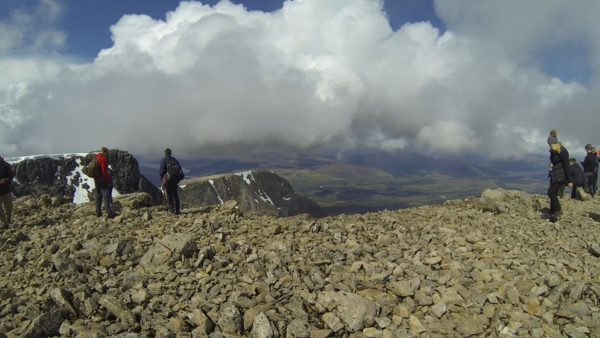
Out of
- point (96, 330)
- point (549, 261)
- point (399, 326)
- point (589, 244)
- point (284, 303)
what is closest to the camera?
point (96, 330)

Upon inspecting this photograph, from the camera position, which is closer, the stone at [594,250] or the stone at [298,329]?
the stone at [298,329]

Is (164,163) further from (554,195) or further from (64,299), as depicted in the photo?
(554,195)

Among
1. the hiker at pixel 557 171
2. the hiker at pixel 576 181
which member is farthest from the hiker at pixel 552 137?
the hiker at pixel 576 181

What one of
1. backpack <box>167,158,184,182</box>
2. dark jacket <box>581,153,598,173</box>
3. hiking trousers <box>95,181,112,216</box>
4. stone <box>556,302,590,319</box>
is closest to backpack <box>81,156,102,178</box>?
hiking trousers <box>95,181,112,216</box>

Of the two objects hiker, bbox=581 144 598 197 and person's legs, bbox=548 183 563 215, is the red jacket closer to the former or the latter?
person's legs, bbox=548 183 563 215

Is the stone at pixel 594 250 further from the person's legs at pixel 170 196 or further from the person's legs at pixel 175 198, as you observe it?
the person's legs at pixel 170 196

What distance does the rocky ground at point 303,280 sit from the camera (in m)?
8.58

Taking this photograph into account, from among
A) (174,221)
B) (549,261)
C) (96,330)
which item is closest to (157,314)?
(96,330)

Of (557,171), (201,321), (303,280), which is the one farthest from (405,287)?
(557,171)

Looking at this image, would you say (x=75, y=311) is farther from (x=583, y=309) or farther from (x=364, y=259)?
(x=583, y=309)

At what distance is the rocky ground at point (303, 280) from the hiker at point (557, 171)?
2441 millimetres

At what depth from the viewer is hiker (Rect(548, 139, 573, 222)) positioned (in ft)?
58.0

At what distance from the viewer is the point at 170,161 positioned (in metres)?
19.9

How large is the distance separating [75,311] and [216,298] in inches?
124
